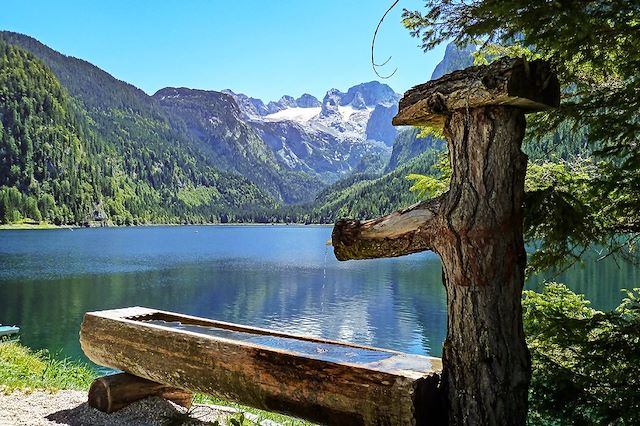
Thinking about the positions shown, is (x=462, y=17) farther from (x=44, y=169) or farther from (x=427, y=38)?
(x=44, y=169)

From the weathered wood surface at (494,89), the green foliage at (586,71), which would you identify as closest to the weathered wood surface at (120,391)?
Answer: the weathered wood surface at (494,89)

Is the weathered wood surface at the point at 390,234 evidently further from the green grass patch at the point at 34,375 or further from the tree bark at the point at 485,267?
the green grass patch at the point at 34,375

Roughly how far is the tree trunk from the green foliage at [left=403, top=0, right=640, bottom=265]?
442 millimetres

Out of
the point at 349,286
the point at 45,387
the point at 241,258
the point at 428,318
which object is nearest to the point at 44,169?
the point at 241,258

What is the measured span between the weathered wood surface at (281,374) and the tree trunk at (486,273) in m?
0.31

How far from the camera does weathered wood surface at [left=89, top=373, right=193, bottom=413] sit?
643 centimetres

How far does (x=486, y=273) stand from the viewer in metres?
4.06

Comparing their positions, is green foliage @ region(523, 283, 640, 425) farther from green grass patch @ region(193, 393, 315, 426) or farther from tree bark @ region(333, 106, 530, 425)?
green grass patch @ region(193, 393, 315, 426)

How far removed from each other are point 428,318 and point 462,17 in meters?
23.5

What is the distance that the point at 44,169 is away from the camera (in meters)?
156

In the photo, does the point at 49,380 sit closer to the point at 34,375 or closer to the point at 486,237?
the point at 34,375

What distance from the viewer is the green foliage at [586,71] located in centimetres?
375

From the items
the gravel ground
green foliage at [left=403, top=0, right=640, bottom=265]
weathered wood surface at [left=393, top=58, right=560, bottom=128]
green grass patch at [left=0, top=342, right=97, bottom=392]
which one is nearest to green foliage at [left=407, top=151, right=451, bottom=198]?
green foliage at [left=403, top=0, right=640, bottom=265]

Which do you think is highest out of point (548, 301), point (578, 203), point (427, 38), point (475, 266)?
point (427, 38)
